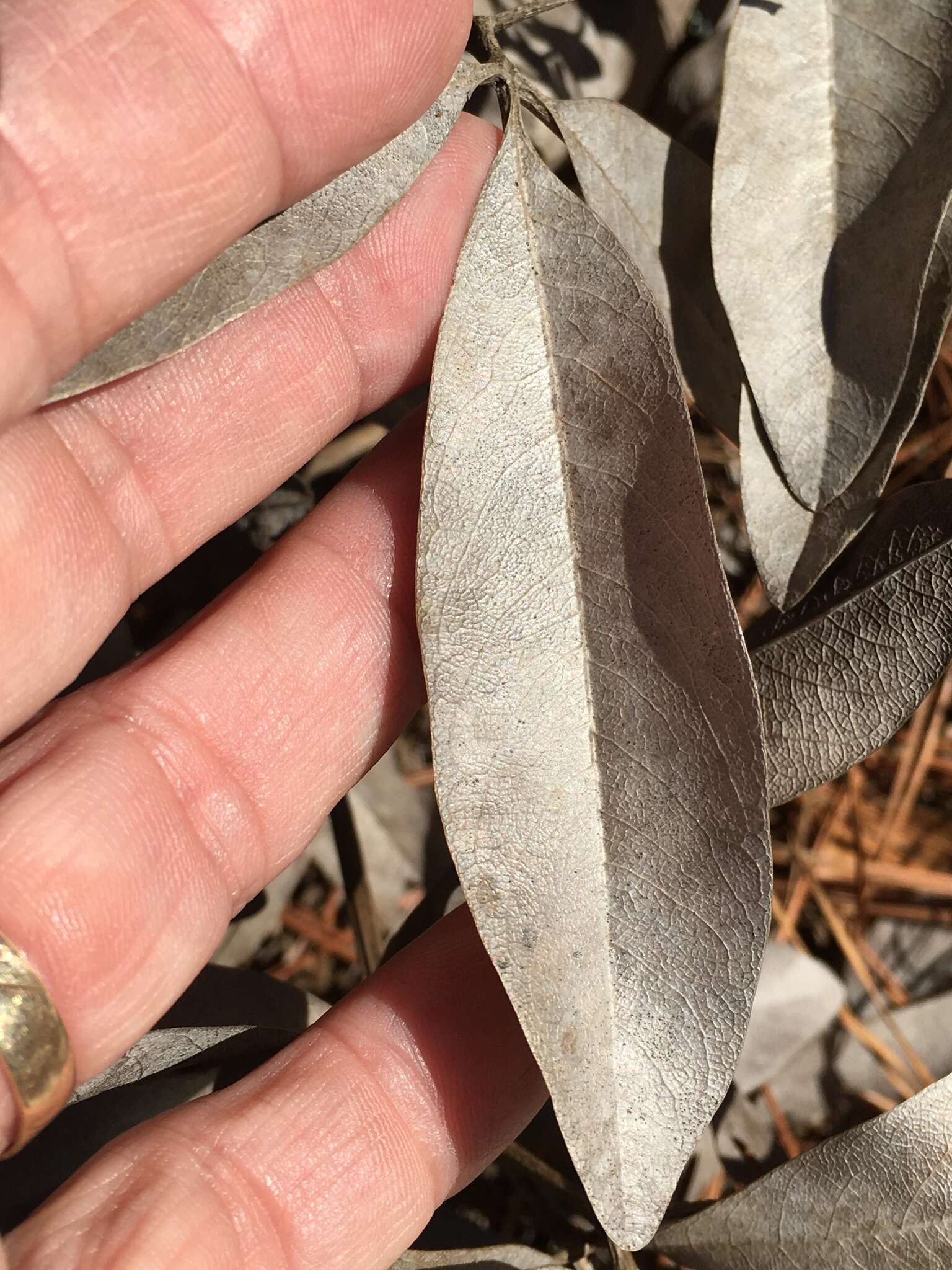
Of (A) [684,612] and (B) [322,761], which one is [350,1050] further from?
(A) [684,612]

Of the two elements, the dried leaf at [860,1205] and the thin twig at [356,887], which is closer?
the dried leaf at [860,1205]

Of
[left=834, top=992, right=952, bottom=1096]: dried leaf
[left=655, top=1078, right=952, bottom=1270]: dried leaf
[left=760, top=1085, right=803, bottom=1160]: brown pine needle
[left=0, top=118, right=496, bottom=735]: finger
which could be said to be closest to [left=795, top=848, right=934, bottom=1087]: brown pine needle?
[left=834, top=992, right=952, bottom=1096]: dried leaf

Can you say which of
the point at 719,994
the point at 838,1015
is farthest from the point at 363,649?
the point at 838,1015

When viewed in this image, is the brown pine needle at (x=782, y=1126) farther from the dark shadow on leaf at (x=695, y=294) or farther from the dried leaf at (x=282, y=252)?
the dried leaf at (x=282, y=252)

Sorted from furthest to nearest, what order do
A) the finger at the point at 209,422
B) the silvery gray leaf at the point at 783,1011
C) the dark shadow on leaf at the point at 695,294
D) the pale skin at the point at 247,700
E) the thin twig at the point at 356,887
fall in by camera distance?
the silvery gray leaf at the point at 783,1011
the thin twig at the point at 356,887
the dark shadow on leaf at the point at 695,294
the finger at the point at 209,422
the pale skin at the point at 247,700

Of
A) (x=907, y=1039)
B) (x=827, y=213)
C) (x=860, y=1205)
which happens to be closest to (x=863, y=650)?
(x=827, y=213)

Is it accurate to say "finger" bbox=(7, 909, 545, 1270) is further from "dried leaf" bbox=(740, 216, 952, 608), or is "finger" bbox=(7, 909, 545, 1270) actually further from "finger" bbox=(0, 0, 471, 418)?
"finger" bbox=(0, 0, 471, 418)

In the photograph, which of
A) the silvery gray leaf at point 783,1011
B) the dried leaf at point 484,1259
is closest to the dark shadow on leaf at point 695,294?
the silvery gray leaf at point 783,1011
